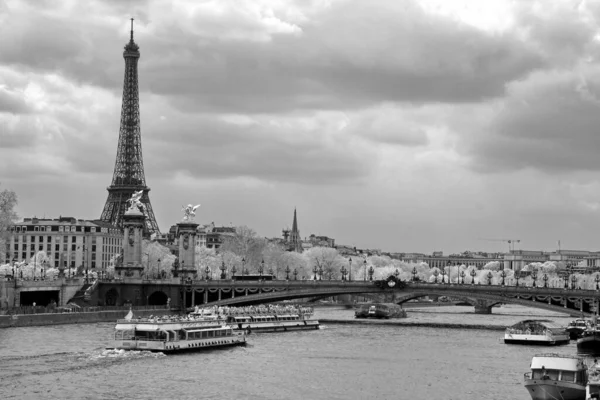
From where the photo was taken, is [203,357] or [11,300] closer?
[203,357]

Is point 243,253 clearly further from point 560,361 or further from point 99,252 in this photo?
point 560,361

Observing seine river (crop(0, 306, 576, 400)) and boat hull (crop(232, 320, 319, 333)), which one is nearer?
seine river (crop(0, 306, 576, 400))

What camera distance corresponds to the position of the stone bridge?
389ft

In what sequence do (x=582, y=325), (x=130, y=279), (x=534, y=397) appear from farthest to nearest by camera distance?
(x=130, y=279)
(x=582, y=325)
(x=534, y=397)

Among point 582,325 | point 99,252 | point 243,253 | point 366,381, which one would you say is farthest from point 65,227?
point 366,381

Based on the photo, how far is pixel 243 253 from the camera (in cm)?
18675

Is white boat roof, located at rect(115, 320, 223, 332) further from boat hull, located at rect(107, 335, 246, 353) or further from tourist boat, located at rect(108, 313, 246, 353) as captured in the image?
boat hull, located at rect(107, 335, 246, 353)

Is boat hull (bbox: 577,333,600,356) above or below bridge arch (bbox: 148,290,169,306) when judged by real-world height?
below

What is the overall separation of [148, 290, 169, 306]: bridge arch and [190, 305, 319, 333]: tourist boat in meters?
20.7

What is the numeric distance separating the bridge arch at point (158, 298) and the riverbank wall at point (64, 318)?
802 centimetres

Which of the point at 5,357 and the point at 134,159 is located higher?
the point at 134,159

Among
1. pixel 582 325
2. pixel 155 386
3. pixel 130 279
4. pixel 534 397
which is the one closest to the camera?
pixel 534 397

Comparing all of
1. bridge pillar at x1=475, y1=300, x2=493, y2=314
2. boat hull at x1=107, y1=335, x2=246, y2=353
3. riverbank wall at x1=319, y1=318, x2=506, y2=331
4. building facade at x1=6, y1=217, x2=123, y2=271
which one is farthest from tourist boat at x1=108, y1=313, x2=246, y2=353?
building facade at x1=6, y1=217, x2=123, y2=271

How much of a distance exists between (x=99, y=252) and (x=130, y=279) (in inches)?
2476
